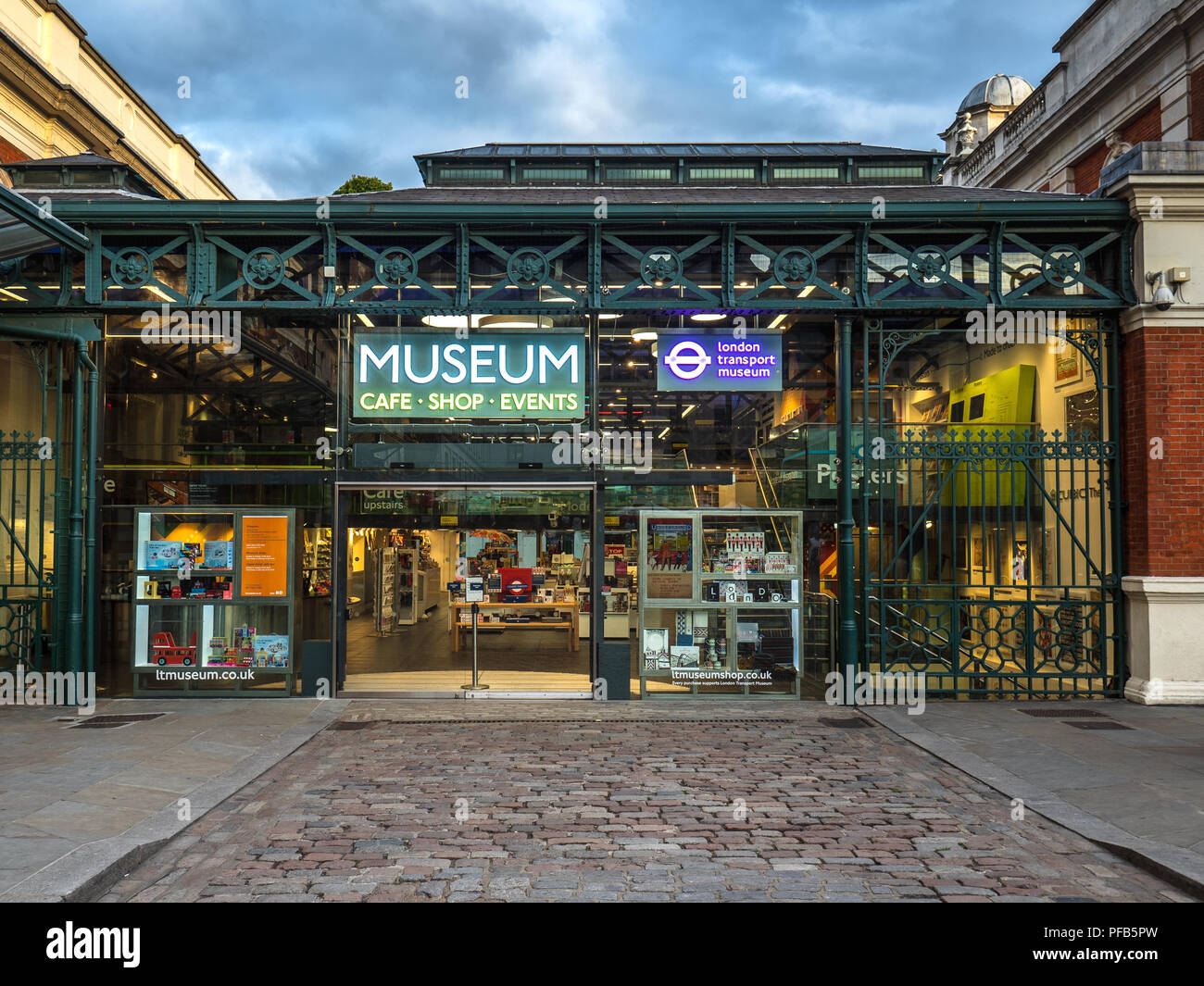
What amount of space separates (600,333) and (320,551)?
4681 millimetres

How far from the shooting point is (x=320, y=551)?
1153 centimetres

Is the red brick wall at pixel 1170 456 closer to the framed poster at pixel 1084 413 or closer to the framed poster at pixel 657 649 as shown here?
the framed poster at pixel 1084 413

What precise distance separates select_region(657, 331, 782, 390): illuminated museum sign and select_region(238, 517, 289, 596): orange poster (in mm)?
5381

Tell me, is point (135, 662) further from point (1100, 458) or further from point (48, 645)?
point (1100, 458)

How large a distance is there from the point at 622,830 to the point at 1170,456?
8955 mm

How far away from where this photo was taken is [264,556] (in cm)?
1144

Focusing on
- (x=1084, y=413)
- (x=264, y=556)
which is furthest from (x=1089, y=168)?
(x=264, y=556)

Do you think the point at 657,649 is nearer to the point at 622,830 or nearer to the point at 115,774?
the point at 622,830

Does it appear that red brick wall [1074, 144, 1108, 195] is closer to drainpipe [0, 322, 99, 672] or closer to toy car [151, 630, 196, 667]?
drainpipe [0, 322, 99, 672]

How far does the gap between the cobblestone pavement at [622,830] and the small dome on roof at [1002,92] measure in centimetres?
3256

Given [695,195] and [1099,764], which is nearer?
[1099,764]
